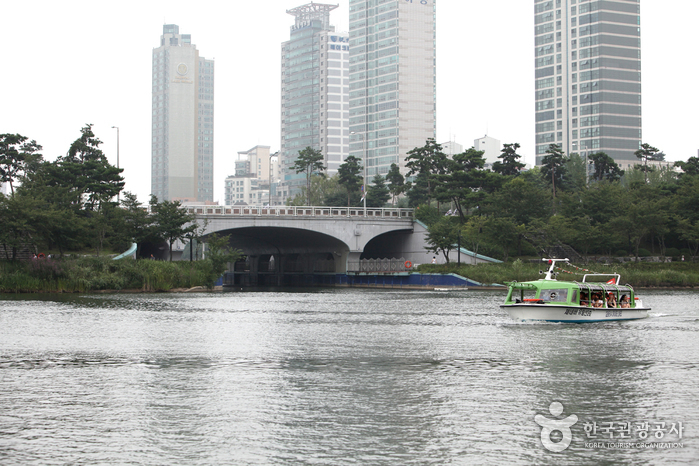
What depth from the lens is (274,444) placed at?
14578 millimetres

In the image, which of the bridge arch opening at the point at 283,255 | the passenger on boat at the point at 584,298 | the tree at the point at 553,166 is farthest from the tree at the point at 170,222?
the tree at the point at 553,166

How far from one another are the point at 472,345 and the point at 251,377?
11.3 m

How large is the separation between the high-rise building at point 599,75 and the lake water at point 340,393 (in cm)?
14170

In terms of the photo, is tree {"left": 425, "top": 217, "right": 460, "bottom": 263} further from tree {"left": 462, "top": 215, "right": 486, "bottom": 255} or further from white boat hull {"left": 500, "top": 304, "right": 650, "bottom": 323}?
white boat hull {"left": 500, "top": 304, "right": 650, "bottom": 323}

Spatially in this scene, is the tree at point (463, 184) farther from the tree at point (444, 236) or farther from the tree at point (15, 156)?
the tree at point (15, 156)

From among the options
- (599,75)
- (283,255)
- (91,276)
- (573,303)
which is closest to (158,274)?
(91,276)

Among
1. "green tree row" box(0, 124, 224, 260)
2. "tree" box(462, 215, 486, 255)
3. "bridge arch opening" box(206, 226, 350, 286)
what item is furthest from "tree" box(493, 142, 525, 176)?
"green tree row" box(0, 124, 224, 260)

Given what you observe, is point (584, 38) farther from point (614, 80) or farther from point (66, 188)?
point (66, 188)

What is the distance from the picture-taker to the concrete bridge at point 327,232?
91438mm

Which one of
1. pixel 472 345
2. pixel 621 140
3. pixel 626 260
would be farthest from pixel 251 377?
pixel 621 140

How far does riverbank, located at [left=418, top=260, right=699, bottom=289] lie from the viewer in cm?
7569

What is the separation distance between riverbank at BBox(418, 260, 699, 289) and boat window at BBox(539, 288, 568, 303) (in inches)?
1305

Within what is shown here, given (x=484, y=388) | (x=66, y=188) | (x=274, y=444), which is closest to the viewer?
(x=274, y=444)

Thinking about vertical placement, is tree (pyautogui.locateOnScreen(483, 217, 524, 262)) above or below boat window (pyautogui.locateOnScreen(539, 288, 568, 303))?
above
